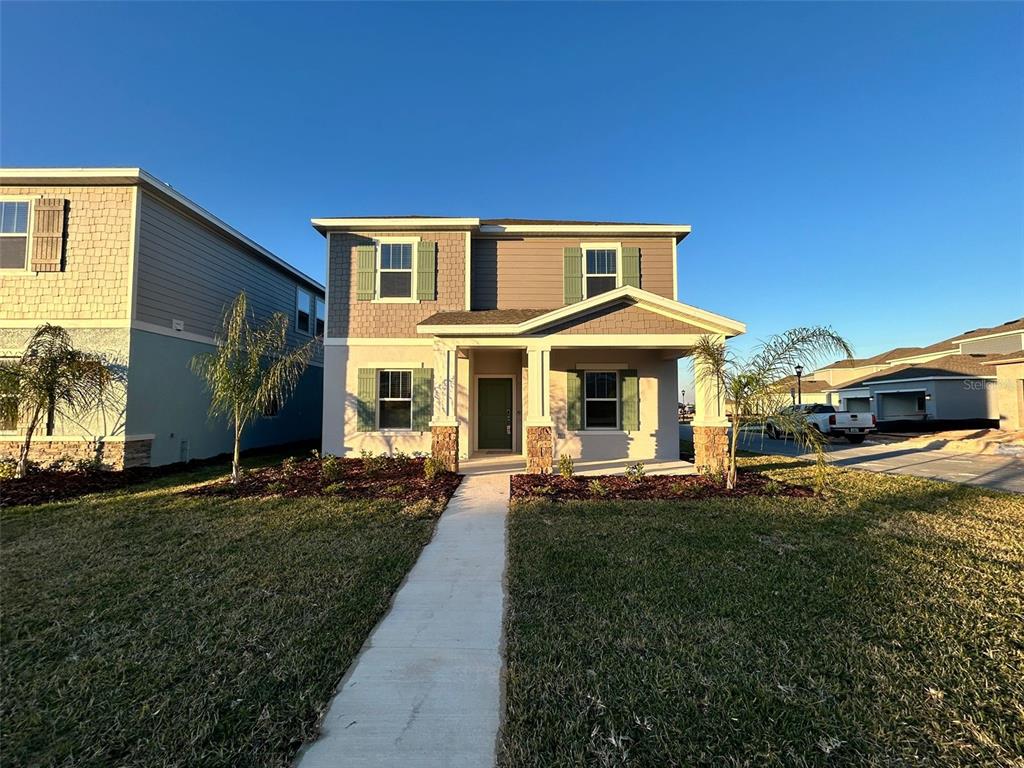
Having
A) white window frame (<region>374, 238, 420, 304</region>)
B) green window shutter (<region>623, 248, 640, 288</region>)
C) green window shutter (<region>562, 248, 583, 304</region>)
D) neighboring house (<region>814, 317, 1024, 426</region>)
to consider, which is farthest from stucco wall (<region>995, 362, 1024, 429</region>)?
white window frame (<region>374, 238, 420, 304</region>)

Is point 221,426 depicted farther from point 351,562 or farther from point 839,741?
point 839,741

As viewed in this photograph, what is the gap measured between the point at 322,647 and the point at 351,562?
1.61 m

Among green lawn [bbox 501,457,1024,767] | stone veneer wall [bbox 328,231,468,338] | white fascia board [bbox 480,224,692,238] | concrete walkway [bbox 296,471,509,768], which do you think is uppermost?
white fascia board [bbox 480,224,692,238]

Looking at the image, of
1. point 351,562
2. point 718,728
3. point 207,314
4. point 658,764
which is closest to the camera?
point 658,764

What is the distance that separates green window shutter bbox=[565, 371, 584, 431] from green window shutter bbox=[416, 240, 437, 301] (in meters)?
4.15

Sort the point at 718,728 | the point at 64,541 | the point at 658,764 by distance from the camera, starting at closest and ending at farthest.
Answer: the point at 658,764
the point at 718,728
the point at 64,541

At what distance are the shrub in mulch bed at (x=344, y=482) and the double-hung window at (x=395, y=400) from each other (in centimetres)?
137

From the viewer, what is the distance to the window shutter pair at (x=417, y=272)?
1122 cm

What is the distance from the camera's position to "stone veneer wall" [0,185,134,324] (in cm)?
928

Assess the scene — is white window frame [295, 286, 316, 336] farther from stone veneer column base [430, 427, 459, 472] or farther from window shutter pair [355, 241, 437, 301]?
stone veneer column base [430, 427, 459, 472]

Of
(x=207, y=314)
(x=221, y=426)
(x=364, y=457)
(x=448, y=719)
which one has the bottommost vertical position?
(x=448, y=719)

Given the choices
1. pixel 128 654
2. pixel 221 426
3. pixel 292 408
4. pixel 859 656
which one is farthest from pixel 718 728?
pixel 292 408

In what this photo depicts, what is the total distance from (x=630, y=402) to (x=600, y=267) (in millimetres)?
3676

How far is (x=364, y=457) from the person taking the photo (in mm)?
10539
